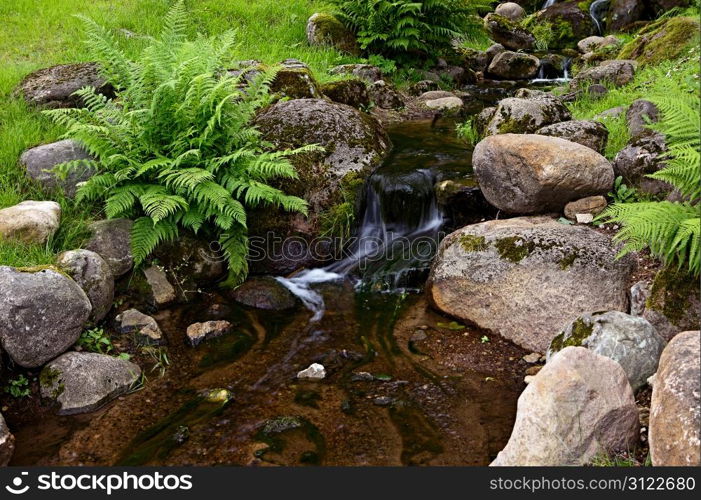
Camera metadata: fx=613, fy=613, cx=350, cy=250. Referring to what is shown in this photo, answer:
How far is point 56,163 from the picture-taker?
6465mm

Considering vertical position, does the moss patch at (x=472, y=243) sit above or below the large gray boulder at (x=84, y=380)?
above

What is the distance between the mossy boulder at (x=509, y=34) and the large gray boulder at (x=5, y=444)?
15546 millimetres

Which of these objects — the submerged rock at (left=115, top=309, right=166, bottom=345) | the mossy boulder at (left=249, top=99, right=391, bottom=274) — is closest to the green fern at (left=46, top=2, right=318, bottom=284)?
the mossy boulder at (left=249, top=99, right=391, bottom=274)

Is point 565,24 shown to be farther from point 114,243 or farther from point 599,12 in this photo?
point 114,243

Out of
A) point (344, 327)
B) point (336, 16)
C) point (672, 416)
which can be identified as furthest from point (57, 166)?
point (336, 16)

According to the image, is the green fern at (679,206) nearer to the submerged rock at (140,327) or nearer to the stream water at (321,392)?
the stream water at (321,392)

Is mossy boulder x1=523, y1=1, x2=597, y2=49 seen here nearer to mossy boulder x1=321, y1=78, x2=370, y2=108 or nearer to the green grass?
the green grass

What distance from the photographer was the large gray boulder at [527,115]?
25.4ft

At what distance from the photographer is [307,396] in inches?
186

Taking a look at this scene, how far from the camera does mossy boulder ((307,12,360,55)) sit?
41.8 ft

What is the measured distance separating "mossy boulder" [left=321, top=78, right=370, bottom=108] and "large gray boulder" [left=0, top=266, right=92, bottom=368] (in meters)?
5.58

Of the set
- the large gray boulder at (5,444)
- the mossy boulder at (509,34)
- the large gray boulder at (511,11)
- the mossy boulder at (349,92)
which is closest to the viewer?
the large gray boulder at (5,444)

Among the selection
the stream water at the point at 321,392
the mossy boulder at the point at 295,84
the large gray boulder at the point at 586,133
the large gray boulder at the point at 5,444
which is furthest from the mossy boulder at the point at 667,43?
the large gray boulder at the point at 5,444

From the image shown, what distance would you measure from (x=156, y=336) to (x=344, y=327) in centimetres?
171
